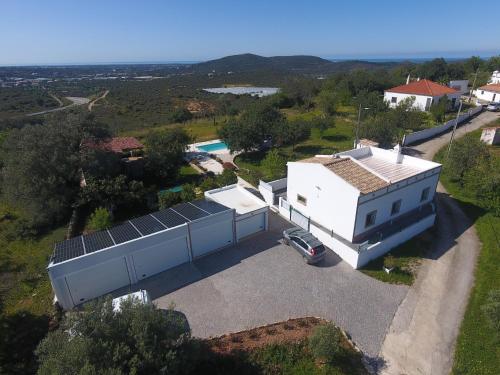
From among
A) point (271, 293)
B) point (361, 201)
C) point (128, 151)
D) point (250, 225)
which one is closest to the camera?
point (271, 293)

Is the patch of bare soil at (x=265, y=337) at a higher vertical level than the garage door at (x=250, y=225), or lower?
lower

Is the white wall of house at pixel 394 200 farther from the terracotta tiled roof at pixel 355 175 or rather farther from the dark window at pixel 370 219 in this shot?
the terracotta tiled roof at pixel 355 175

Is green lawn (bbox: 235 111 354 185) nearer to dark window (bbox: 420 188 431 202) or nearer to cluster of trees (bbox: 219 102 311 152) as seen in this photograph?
cluster of trees (bbox: 219 102 311 152)

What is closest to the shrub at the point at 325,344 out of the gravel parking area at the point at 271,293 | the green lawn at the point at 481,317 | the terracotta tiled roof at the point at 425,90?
the gravel parking area at the point at 271,293

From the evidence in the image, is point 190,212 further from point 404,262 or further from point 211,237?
point 404,262

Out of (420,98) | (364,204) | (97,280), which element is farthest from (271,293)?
(420,98)

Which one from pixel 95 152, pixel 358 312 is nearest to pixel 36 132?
pixel 95 152
